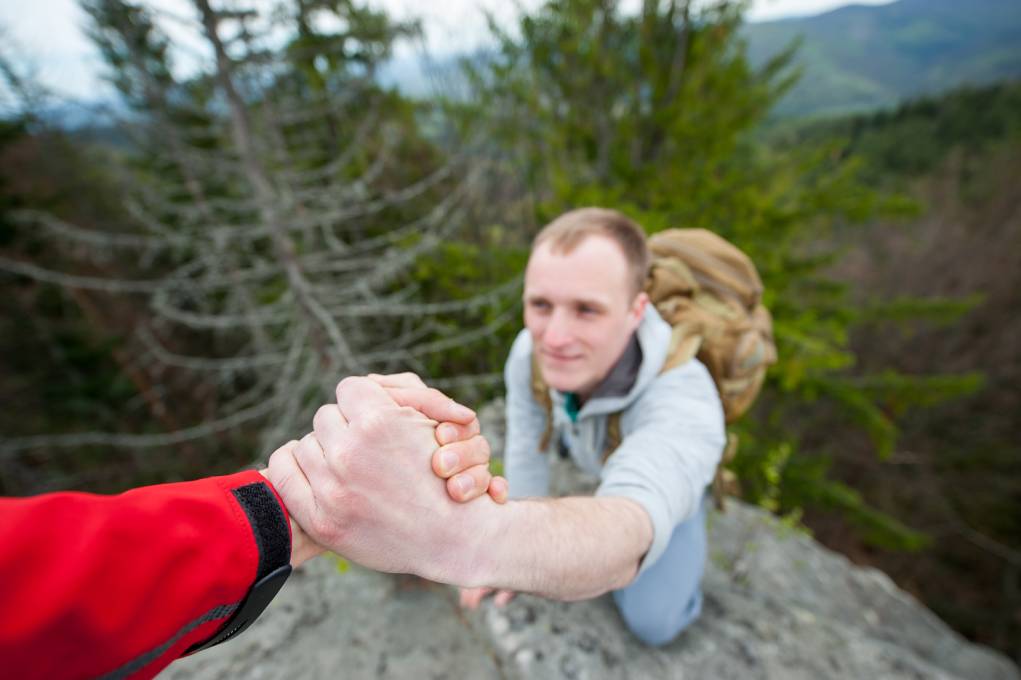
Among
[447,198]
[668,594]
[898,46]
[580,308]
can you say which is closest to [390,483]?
[580,308]

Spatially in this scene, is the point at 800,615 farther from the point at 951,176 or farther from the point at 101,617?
the point at 951,176

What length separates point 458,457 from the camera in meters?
1.12

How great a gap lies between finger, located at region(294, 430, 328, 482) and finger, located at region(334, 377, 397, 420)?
11 centimetres

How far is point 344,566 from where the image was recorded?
2.11m

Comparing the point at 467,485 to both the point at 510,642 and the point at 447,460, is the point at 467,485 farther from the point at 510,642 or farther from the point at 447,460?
the point at 510,642

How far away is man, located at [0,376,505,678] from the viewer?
0.66 m

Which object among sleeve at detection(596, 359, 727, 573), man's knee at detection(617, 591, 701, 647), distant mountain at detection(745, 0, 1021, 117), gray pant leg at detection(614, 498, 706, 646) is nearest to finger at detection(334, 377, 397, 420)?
sleeve at detection(596, 359, 727, 573)

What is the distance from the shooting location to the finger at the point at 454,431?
1.12 metres

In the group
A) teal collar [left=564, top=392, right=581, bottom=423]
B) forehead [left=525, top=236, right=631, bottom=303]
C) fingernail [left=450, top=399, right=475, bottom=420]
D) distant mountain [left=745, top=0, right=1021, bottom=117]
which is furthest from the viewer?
distant mountain [left=745, top=0, right=1021, bottom=117]

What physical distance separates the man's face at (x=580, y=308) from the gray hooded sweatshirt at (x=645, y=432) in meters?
0.12

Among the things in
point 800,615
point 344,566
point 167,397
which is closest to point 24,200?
point 167,397

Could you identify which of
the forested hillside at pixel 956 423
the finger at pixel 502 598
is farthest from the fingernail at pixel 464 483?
the forested hillside at pixel 956 423

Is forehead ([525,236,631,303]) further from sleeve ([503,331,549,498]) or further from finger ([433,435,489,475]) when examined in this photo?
finger ([433,435,489,475])

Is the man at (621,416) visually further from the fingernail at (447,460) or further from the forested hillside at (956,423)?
the forested hillside at (956,423)
